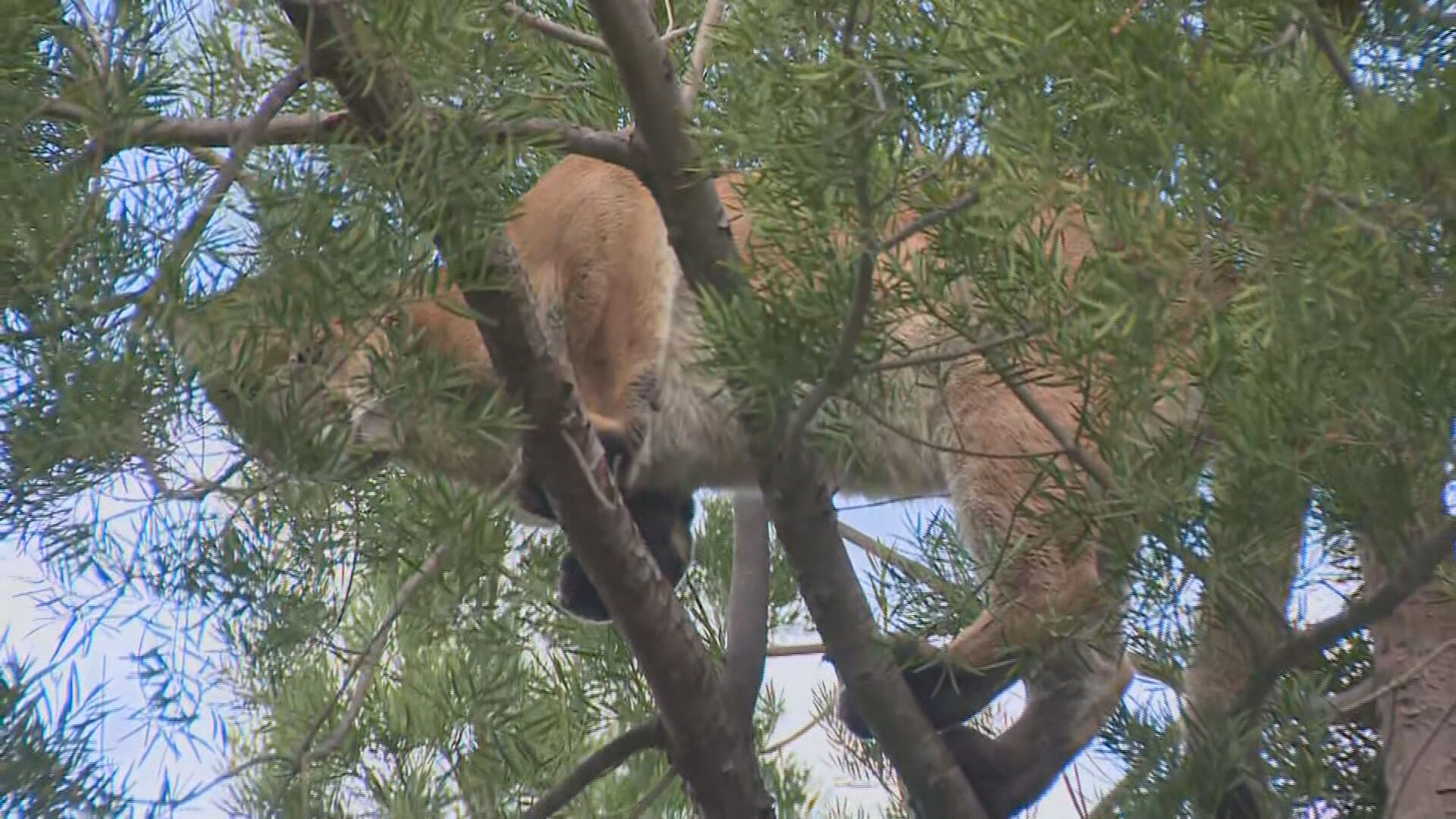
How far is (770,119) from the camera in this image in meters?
1.45

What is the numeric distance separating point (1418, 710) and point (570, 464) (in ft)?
4.29

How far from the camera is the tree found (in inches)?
49.0

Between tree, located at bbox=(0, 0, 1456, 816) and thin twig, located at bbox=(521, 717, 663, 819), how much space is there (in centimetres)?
61

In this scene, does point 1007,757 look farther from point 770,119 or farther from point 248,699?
point 770,119

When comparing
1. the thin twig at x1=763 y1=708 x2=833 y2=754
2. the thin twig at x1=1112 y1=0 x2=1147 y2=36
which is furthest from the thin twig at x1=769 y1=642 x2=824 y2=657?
the thin twig at x1=1112 y1=0 x2=1147 y2=36

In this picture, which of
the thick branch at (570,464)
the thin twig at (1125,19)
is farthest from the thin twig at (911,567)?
the thin twig at (1125,19)

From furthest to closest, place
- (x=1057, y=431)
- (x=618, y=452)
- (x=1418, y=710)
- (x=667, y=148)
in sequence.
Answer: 1. (x=618, y=452)
2. (x=1418, y=710)
3. (x=667, y=148)
4. (x=1057, y=431)

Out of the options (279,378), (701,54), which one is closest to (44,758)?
(279,378)

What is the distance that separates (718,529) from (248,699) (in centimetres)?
139

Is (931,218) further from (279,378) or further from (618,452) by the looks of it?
(618,452)

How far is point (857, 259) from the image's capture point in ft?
4.62

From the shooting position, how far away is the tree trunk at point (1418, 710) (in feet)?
7.93

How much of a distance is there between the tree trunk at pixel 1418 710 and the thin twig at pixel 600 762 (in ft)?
3.41

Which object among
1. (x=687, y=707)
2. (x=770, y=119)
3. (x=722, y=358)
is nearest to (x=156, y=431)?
(x=722, y=358)
